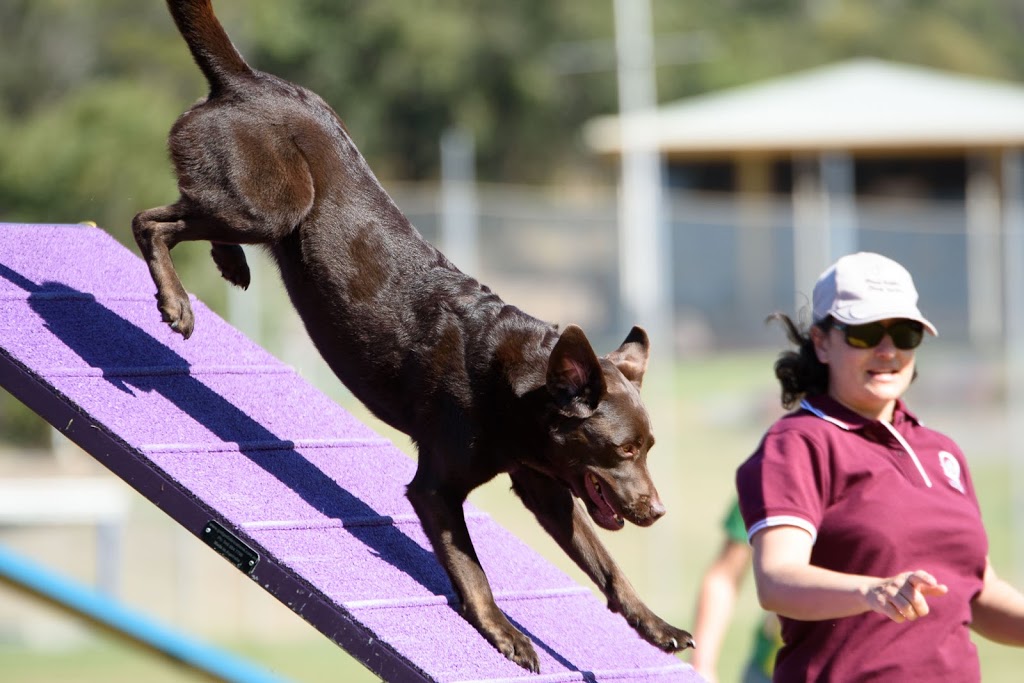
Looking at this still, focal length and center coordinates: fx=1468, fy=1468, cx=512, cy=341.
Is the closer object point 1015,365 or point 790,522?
point 790,522

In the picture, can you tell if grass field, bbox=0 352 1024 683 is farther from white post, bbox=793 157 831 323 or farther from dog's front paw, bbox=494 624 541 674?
dog's front paw, bbox=494 624 541 674

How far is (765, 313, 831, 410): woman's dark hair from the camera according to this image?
11.8 ft

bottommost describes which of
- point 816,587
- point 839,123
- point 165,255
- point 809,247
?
point 816,587

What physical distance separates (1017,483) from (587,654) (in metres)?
10.3

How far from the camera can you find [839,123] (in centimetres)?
2383

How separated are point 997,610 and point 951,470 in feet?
1.19

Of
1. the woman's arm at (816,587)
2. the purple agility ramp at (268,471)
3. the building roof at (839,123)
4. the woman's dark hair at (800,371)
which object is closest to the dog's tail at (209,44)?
the purple agility ramp at (268,471)

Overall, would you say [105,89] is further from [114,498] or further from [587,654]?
[587,654]

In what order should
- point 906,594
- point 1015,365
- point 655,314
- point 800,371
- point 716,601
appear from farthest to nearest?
point 655,314 → point 1015,365 → point 716,601 → point 800,371 → point 906,594

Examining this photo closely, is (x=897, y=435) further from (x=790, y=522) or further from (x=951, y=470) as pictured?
(x=790, y=522)

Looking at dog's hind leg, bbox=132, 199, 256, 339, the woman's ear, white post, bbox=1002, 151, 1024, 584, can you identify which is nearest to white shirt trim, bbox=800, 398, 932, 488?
the woman's ear

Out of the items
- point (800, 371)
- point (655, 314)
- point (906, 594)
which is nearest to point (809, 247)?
point (655, 314)

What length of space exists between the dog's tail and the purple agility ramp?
0.70 meters

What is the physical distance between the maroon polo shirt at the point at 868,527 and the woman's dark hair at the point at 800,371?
17cm
